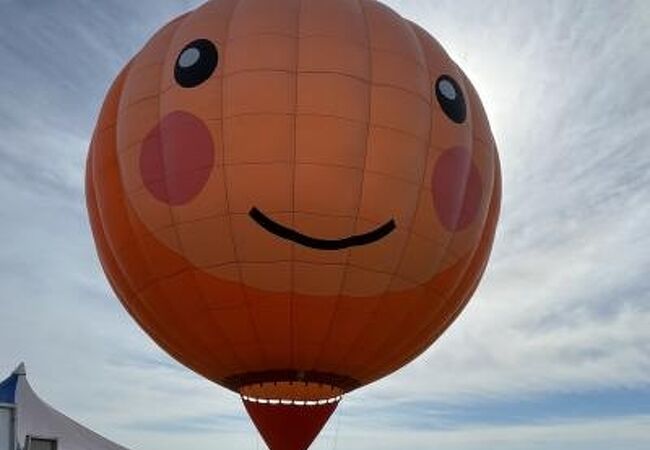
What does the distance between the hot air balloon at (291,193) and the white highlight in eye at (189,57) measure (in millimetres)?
46

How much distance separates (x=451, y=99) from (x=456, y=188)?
4.16 ft

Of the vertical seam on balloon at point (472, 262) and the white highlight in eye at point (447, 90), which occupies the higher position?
the white highlight in eye at point (447, 90)

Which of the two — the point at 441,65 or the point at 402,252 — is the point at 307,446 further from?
the point at 441,65

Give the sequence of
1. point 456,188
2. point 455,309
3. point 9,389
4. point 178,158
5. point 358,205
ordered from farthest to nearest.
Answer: point 9,389, point 455,309, point 456,188, point 178,158, point 358,205

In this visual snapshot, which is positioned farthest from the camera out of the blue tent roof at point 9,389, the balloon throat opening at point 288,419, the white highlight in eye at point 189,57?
the blue tent roof at point 9,389

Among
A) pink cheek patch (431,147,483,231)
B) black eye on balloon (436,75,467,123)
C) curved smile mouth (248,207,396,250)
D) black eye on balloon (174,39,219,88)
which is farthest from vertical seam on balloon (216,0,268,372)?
black eye on balloon (436,75,467,123)

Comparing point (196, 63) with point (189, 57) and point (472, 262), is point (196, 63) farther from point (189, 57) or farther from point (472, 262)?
point (472, 262)

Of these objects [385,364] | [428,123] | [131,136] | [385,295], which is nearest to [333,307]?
[385,295]

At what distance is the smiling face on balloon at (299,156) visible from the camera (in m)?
11.7

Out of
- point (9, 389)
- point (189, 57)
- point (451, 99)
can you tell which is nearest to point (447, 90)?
point (451, 99)

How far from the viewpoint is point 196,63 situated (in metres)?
12.3

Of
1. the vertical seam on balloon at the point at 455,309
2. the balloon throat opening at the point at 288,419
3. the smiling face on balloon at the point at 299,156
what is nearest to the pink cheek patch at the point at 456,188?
the smiling face on balloon at the point at 299,156

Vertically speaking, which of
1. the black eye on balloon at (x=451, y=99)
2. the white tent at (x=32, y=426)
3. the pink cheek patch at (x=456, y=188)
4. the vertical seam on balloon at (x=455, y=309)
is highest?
the black eye on balloon at (x=451, y=99)

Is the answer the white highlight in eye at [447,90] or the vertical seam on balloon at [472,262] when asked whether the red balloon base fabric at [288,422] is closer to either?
the vertical seam on balloon at [472,262]
